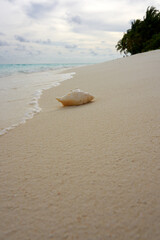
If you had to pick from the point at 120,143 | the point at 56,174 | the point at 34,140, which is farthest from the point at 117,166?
the point at 34,140

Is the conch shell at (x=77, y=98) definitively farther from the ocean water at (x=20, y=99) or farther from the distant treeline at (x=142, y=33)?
the distant treeline at (x=142, y=33)

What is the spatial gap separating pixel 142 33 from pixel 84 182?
2494 centimetres

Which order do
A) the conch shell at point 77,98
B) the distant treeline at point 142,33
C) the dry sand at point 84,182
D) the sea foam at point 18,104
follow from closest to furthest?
1. the dry sand at point 84,182
2. the sea foam at point 18,104
3. the conch shell at point 77,98
4. the distant treeline at point 142,33

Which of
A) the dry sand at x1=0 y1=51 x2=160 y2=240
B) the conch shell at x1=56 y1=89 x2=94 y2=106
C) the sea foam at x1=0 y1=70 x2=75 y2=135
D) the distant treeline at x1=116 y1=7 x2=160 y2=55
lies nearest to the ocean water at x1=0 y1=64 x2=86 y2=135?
the sea foam at x1=0 y1=70 x2=75 y2=135

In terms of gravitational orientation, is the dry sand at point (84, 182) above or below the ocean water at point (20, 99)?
below

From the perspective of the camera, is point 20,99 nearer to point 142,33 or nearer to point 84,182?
point 84,182

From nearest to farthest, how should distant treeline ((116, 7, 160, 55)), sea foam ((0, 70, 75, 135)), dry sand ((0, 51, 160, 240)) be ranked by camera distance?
dry sand ((0, 51, 160, 240)), sea foam ((0, 70, 75, 135)), distant treeline ((116, 7, 160, 55))

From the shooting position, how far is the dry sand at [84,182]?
0.58 metres

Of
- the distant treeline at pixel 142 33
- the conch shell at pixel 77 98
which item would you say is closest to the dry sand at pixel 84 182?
the conch shell at pixel 77 98

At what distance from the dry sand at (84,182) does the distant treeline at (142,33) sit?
2087 centimetres

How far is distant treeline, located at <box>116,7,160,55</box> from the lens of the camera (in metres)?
19.9

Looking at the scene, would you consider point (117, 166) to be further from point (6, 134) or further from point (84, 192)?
point (6, 134)

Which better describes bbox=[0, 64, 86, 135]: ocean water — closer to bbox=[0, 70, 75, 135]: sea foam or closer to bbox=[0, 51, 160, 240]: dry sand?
bbox=[0, 70, 75, 135]: sea foam

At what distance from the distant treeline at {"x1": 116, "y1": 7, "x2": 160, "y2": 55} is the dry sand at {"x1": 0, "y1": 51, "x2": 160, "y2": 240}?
68.5ft
